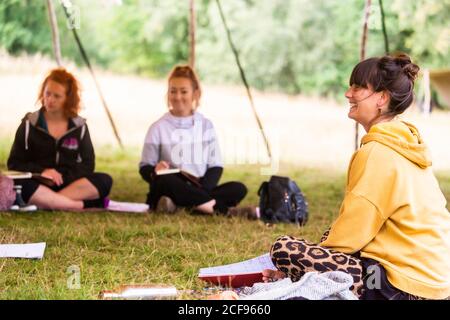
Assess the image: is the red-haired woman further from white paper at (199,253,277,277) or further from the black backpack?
white paper at (199,253,277,277)

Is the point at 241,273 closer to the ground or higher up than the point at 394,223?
closer to the ground

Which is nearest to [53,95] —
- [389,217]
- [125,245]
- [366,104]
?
[125,245]

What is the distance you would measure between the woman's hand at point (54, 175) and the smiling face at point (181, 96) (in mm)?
808

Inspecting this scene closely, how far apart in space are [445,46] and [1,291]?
8589mm

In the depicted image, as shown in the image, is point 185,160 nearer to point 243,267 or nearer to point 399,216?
point 243,267

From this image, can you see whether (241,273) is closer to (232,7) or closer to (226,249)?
(226,249)

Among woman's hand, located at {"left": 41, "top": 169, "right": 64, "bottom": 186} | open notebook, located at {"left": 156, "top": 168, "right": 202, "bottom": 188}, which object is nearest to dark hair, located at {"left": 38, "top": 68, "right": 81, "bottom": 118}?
woman's hand, located at {"left": 41, "top": 169, "right": 64, "bottom": 186}

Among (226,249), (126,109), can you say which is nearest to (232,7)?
(126,109)

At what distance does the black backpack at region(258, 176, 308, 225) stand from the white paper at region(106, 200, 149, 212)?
28.5 inches

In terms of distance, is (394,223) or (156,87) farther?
(156,87)

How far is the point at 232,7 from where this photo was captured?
10422 mm

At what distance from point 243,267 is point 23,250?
91 cm

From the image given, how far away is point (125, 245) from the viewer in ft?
9.89
